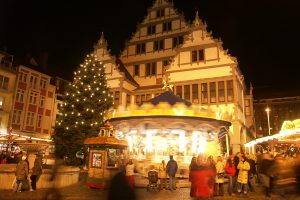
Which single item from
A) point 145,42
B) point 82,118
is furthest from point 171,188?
point 145,42

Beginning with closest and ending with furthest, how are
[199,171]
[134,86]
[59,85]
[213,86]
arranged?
1. [199,171]
2. [213,86]
3. [134,86]
4. [59,85]

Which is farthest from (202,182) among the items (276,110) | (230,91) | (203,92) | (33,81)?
(276,110)

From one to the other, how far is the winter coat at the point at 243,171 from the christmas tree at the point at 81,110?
46.1ft

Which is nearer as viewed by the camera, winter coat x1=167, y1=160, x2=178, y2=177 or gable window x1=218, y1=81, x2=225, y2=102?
winter coat x1=167, y1=160, x2=178, y2=177

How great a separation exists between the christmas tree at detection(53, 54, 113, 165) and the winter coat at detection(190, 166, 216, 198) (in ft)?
53.0

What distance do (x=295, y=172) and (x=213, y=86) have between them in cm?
1980

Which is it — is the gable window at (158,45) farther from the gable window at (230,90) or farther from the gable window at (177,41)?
the gable window at (230,90)

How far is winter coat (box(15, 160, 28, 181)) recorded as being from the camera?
38.9 ft

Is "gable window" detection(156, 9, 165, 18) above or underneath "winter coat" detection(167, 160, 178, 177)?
above

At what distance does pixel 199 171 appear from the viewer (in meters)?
7.96

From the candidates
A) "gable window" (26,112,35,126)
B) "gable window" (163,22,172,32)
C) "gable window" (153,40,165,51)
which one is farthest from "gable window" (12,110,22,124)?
"gable window" (163,22,172,32)

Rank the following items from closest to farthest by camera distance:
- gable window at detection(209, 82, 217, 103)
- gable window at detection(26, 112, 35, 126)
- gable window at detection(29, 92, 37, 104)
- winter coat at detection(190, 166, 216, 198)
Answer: winter coat at detection(190, 166, 216, 198), gable window at detection(209, 82, 217, 103), gable window at detection(26, 112, 35, 126), gable window at detection(29, 92, 37, 104)

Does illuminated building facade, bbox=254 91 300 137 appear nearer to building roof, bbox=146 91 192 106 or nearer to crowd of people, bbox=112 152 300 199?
building roof, bbox=146 91 192 106

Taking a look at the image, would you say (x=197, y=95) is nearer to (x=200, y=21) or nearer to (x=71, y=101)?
(x=200, y=21)
